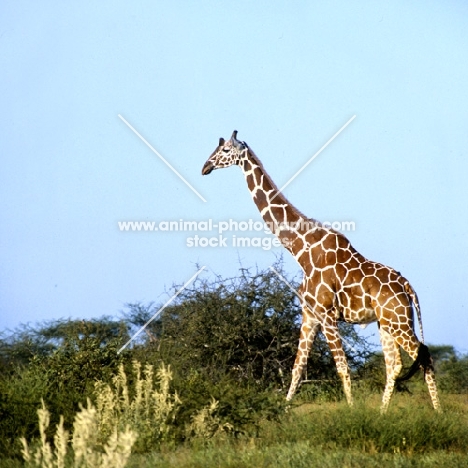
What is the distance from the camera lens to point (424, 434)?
986 centimetres

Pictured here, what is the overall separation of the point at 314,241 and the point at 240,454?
18.2 feet

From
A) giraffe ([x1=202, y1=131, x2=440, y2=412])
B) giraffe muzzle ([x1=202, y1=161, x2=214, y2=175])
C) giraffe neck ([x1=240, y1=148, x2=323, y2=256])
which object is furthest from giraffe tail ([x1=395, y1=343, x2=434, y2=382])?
giraffe muzzle ([x1=202, y1=161, x2=214, y2=175])

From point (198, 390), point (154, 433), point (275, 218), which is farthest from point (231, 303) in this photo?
point (154, 433)

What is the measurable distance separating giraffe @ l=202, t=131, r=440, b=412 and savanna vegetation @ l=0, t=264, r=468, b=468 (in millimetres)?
756

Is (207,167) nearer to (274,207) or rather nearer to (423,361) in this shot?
(274,207)

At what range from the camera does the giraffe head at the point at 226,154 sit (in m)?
14.2

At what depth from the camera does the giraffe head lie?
14.2 m

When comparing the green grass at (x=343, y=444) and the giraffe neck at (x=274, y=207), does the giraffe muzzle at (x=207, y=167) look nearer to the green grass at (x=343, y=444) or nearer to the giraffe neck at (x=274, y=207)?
the giraffe neck at (x=274, y=207)

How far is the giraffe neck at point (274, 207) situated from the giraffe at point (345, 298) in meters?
0.02

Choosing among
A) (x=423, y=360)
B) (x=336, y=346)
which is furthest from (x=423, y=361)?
(x=336, y=346)

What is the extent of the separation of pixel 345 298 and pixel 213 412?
3.83 meters

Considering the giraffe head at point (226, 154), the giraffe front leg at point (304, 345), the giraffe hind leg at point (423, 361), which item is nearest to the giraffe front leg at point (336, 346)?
the giraffe front leg at point (304, 345)

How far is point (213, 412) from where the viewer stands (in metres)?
9.77

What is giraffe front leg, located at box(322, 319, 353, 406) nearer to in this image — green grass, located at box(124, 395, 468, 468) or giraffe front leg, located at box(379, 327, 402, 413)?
giraffe front leg, located at box(379, 327, 402, 413)
